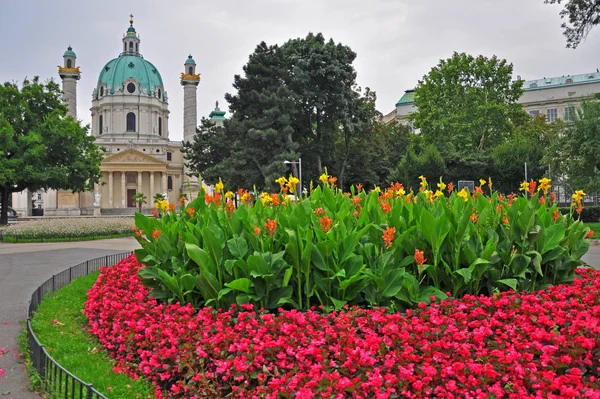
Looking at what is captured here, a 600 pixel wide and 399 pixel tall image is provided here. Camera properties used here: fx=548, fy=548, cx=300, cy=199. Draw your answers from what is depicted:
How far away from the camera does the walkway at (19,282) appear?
5.89 m

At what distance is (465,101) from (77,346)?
43.1m

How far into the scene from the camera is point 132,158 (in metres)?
89.4

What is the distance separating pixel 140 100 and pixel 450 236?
96330 millimetres

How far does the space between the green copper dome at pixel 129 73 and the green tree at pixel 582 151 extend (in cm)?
8284

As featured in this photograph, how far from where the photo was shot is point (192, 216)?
813cm

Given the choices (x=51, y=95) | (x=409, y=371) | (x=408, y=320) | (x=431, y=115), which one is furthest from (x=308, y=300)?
(x=431, y=115)

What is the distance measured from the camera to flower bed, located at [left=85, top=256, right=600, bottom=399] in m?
4.11

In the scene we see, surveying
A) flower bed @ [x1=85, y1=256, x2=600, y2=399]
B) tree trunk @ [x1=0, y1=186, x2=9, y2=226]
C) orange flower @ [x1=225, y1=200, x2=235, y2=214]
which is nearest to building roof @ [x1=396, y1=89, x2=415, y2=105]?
tree trunk @ [x1=0, y1=186, x2=9, y2=226]

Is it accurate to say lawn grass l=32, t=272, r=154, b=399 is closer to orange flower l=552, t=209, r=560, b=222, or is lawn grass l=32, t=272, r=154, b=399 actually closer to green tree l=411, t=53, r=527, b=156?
orange flower l=552, t=209, r=560, b=222

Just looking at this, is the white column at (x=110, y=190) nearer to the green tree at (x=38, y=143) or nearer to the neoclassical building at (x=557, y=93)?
the neoclassical building at (x=557, y=93)

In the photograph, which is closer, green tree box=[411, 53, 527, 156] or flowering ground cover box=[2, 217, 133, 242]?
flowering ground cover box=[2, 217, 133, 242]

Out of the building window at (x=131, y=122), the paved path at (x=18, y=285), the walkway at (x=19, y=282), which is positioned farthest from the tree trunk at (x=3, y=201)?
the building window at (x=131, y=122)

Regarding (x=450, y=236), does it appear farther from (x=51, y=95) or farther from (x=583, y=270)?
(x=51, y=95)

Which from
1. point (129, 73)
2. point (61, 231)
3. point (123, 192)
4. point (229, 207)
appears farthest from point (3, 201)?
point (129, 73)
